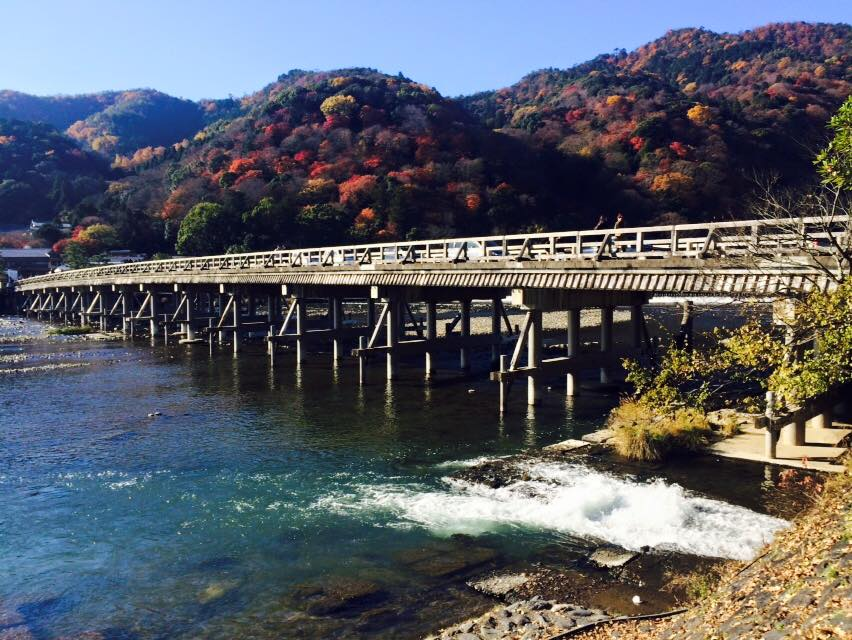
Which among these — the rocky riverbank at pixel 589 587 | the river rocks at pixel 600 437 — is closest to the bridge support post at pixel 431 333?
the river rocks at pixel 600 437

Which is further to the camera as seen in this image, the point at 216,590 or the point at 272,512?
the point at 272,512

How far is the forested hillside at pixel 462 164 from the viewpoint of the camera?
250 ft

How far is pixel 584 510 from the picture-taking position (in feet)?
43.7

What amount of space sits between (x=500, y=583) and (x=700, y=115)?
93.4 m

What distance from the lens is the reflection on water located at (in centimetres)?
1041

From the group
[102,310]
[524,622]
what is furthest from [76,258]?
[524,622]

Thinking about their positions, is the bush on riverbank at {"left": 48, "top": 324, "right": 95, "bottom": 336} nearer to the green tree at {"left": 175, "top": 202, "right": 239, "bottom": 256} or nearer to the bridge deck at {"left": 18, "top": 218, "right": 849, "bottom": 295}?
the green tree at {"left": 175, "top": 202, "right": 239, "bottom": 256}

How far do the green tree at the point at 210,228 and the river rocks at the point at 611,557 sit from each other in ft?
235

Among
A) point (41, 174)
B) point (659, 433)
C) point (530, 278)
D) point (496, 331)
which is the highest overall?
point (41, 174)

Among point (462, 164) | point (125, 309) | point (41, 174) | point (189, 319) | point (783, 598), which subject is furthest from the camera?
point (41, 174)

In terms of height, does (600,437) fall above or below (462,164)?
below

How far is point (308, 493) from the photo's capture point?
15719 millimetres

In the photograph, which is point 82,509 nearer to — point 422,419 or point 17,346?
point 422,419

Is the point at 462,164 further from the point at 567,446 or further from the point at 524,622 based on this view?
the point at 524,622
